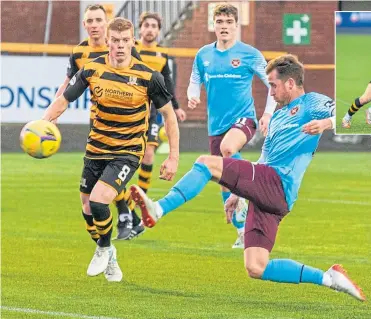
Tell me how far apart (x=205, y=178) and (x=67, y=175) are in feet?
42.0

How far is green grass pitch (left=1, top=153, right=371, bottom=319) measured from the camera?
363 inches

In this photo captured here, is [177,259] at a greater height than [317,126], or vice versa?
[317,126]

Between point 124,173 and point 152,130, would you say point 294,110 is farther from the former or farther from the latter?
point 152,130

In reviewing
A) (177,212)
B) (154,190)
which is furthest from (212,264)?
(154,190)

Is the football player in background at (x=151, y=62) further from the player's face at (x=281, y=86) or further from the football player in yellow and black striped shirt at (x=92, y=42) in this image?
the player's face at (x=281, y=86)

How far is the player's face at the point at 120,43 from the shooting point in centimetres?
1023

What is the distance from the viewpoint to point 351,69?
3719 centimetres

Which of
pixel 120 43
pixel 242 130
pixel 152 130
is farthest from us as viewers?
pixel 152 130

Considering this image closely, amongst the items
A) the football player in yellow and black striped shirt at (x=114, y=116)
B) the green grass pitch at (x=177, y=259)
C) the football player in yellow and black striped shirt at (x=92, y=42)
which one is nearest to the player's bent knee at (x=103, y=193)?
the football player in yellow and black striped shirt at (x=114, y=116)

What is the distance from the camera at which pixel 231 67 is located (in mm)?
13258

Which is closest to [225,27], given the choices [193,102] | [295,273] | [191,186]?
[193,102]

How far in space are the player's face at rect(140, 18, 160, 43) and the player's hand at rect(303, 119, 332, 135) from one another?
6.50 metres

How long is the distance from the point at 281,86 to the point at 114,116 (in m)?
1.93

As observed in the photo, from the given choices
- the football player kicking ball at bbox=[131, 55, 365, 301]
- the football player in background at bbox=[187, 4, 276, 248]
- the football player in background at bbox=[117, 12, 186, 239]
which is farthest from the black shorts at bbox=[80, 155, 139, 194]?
the football player in background at bbox=[117, 12, 186, 239]
